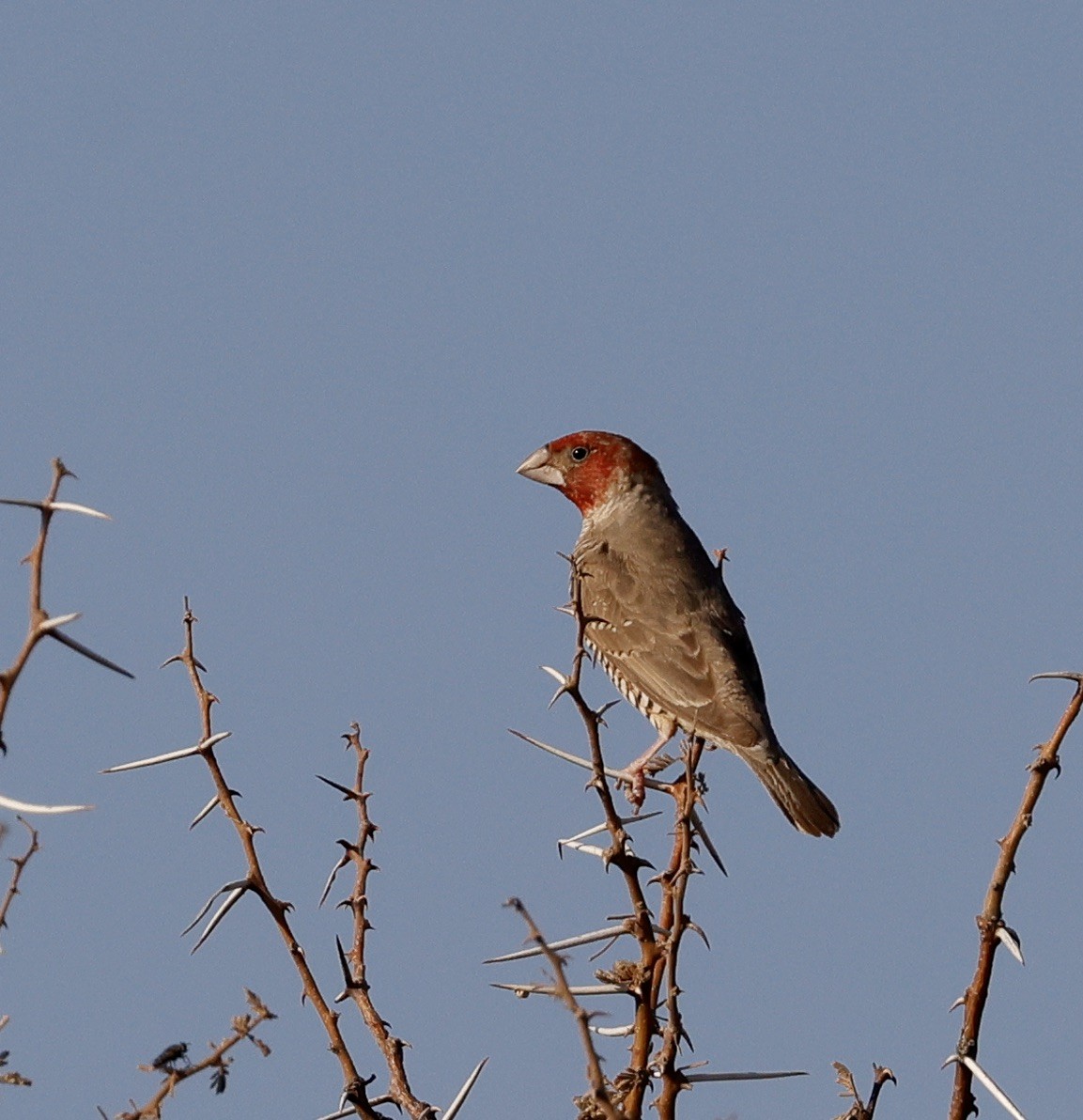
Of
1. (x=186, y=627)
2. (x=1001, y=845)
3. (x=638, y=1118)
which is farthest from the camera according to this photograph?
(x=186, y=627)

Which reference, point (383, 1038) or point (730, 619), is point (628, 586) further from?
point (383, 1038)

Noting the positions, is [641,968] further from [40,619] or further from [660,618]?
[660,618]

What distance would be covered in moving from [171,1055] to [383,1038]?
0.54 m

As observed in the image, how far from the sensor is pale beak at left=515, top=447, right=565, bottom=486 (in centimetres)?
1030

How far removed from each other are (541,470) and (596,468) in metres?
0.37

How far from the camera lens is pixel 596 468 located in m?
10.1

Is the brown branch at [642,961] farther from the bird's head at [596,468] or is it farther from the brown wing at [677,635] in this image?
the bird's head at [596,468]

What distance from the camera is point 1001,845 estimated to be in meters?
3.66

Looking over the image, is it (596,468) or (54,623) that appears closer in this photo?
(54,623)

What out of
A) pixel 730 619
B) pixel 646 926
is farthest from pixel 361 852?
pixel 730 619

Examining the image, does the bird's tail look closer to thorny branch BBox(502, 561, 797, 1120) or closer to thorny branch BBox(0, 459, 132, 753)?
thorny branch BBox(502, 561, 797, 1120)

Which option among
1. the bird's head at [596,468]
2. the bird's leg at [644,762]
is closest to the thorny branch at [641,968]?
the bird's leg at [644,762]

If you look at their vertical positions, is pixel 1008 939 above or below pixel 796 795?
below

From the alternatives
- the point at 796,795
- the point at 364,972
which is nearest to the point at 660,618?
the point at 796,795
